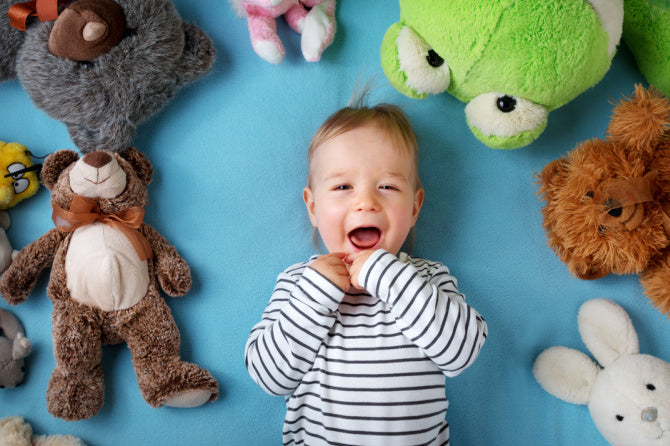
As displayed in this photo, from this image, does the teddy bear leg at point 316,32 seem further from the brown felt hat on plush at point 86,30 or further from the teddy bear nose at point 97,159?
the teddy bear nose at point 97,159

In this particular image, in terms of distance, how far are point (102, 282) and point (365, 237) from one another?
558 mm

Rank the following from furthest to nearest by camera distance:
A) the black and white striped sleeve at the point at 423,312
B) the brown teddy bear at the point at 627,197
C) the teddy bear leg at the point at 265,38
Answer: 1. the teddy bear leg at the point at 265,38
2. the brown teddy bear at the point at 627,197
3. the black and white striped sleeve at the point at 423,312

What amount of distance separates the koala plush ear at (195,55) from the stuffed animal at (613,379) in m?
1.06

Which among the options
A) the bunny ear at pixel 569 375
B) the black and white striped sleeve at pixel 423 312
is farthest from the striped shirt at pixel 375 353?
the bunny ear at pixel 569 375

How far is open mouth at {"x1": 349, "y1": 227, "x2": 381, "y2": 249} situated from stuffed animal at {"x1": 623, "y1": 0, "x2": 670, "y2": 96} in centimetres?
79

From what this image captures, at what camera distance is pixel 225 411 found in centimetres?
122

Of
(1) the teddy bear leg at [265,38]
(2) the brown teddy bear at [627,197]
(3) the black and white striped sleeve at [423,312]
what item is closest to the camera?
(3) the black and white striped sleeve at [423,312]

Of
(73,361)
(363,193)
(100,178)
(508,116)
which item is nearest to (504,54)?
(508,116)

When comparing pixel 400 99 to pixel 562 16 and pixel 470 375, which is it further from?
pixel 470 375

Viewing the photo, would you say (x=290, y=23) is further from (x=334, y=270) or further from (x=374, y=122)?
(x=334, y=270)

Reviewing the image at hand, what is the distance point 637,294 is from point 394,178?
731 mm

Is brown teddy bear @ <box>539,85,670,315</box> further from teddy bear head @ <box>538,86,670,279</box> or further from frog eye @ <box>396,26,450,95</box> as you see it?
frog eye @ <box>396,26,450,95</box>

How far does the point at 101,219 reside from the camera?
1107 millimetres

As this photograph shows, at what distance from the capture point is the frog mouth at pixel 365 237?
1.05m
